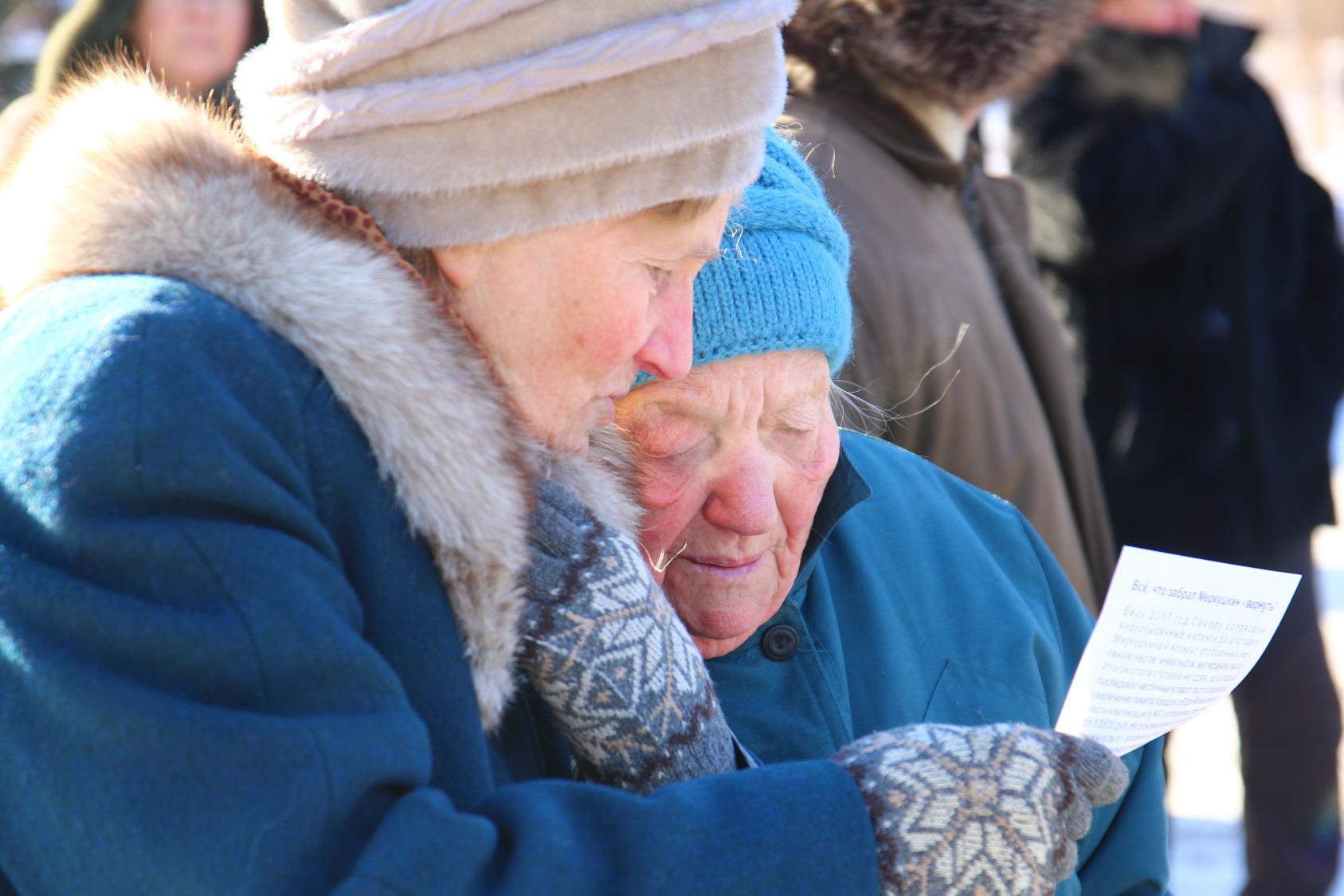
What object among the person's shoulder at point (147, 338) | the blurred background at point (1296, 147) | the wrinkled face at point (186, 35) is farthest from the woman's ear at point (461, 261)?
the blurred background at point (1296, 147)

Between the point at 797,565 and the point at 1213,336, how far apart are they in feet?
7.39

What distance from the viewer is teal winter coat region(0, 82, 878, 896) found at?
0.99m

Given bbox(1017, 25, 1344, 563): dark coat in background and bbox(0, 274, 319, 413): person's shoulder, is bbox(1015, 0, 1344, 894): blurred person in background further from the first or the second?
bbox(0, 274, 319, 413): person's shoulder

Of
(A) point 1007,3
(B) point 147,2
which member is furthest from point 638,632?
(B) point 147,2

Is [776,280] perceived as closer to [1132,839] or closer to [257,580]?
[1132,839]

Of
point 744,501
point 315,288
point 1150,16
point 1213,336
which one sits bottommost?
point 1213,336

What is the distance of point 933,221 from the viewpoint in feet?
9.54

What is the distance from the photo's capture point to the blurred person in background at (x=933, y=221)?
108 inches

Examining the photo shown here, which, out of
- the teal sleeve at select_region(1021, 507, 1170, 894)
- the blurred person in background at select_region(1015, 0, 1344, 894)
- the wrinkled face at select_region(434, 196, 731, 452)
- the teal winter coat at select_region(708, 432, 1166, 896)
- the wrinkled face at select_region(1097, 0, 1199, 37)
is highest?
the wrinkled face at select_region(434, 196, 731, 452)

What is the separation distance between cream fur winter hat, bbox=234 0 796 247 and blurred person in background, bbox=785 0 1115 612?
1382 millimetres

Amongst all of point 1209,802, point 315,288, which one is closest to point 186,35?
point 315,288

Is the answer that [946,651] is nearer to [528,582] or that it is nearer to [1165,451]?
[528,582]

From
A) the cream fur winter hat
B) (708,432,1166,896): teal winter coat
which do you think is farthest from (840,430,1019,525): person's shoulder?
the cream fur winter hat

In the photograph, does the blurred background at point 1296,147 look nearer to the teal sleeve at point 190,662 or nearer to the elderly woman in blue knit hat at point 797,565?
the elderly woman in blue knit hat at point 797,565
